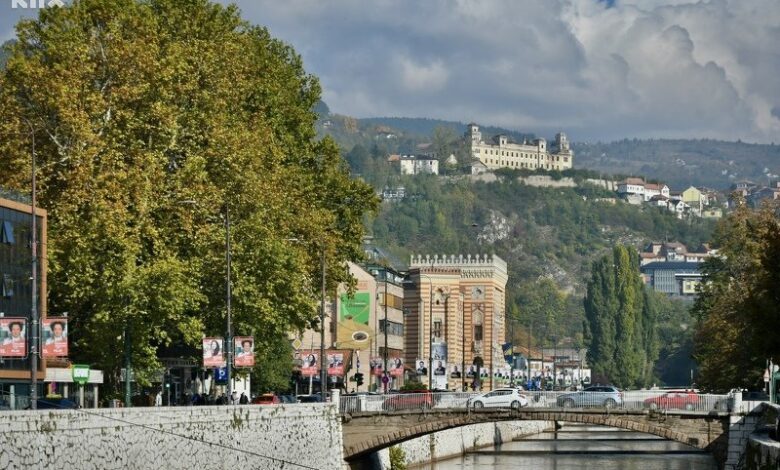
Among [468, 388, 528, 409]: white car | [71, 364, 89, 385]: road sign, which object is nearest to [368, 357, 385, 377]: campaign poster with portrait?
[468, 388, 528, 409]: white car

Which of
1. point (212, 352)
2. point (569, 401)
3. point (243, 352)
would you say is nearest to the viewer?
point (212, 352)

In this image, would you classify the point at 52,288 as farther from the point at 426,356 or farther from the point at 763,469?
the point at 426,356

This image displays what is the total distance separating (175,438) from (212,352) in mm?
16633

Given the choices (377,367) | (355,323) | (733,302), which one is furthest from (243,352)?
(355,323)

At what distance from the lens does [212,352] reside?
8556cm

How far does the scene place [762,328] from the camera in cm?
7806

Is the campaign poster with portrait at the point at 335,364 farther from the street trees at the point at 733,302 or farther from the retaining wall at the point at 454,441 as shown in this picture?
the street trees at the point at 733,302

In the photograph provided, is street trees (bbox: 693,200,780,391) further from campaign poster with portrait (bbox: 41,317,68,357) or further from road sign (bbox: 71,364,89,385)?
campaign poster with portrait (bbox: 41,317,68,357)

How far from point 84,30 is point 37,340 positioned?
2267 centimetres

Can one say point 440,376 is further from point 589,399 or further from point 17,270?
point 17,270

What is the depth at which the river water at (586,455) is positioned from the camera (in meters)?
116

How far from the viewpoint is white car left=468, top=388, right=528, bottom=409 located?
104 metres

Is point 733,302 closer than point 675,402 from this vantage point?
No

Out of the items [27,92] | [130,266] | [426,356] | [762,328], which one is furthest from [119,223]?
[426,356]
